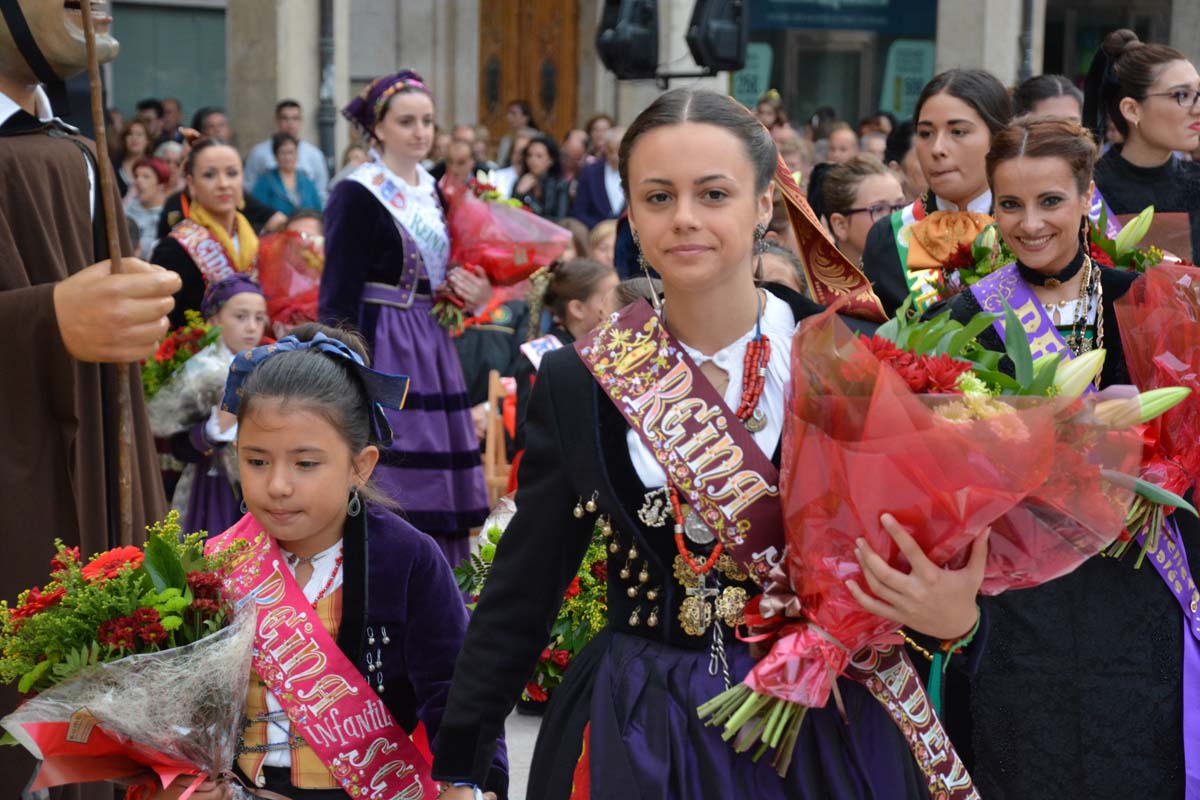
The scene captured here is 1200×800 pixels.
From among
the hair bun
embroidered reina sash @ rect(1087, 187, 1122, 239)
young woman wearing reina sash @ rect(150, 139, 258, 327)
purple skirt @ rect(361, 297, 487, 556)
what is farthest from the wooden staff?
the hair bun

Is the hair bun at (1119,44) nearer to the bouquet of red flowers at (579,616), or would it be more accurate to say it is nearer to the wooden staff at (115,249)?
the bouquet of red flowers at (579,616)

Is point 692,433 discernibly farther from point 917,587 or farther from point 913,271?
point 913,271

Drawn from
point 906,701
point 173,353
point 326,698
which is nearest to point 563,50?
point 173,353

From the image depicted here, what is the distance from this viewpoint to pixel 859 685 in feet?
8.95

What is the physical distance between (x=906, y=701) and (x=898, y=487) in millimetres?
455

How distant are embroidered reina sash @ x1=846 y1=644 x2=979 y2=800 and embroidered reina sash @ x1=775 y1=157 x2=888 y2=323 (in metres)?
0.60

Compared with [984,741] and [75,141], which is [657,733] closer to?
[984,741]

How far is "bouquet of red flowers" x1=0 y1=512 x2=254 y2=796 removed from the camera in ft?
9.25

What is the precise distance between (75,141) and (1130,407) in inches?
99.2

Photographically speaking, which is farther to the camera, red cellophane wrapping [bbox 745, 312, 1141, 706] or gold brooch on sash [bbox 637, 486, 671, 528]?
gold brooch on sash [bbox 637, 486, 671, 528]

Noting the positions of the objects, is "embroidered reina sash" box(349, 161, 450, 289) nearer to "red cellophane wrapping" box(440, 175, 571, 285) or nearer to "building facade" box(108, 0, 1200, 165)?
"red cellophane wrapping" box(440, 175, 571, 285)

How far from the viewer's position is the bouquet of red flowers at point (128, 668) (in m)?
2.82

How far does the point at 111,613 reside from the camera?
9.45ft

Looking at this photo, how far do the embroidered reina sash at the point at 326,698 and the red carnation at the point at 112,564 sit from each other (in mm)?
232
